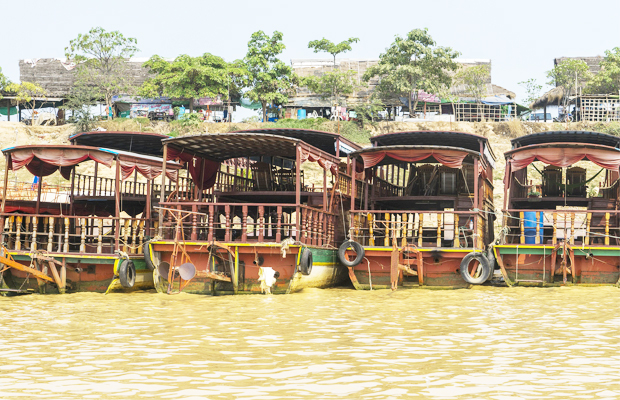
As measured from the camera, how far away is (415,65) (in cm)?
4266

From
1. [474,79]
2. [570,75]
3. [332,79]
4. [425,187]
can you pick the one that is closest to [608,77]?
[570,75]

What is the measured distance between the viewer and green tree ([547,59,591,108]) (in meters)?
44.4

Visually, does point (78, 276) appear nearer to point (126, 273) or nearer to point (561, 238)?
point (126, 273)

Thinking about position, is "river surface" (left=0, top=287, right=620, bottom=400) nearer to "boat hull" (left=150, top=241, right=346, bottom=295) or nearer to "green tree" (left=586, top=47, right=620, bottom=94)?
"boat hull" (left=150, top=241, right=346, bottom=295)

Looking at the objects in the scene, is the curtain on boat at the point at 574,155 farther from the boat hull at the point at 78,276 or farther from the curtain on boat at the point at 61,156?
the curtain on boat at the point at 61,156

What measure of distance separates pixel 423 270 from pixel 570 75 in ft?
114

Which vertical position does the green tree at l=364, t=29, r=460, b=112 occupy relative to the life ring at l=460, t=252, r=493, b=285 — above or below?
above

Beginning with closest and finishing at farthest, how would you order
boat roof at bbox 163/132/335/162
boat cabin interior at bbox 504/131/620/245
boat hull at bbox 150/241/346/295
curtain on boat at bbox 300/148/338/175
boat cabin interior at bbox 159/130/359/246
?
boat hull at bbox 150/241/346/295 < boat cabin interior at bbox 159/130/359/246 < boat roof at bbox 163/132/335/162 < curtain on boat at bbox 300/148/338/175 < boat cabin interior at bbox 504/131/620/245

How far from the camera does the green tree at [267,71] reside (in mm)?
43406

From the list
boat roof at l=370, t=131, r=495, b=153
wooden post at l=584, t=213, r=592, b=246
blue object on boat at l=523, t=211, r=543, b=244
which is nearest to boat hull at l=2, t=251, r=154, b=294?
boat roof at l=370, t=131, r=495, b=153

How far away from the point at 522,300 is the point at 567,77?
3566 cm

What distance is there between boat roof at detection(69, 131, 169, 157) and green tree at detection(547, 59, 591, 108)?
32.1 meters

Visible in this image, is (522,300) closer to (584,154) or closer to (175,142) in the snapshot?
(584,154)

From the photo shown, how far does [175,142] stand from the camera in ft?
52.3
